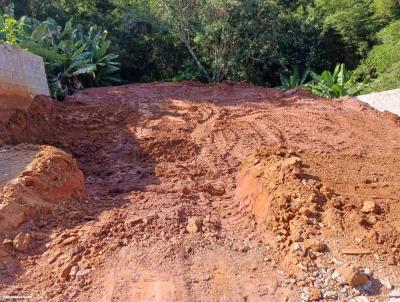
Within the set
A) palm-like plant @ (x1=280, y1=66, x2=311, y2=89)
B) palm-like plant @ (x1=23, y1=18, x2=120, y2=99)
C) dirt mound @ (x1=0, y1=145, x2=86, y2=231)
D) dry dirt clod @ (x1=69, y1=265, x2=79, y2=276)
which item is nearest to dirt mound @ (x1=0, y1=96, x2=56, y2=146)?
dirt mound @ (x1=0, y1=145, x2=86, y2=231)

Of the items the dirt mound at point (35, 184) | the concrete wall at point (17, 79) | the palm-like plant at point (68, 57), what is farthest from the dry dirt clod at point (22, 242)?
the palm-like plant at point (68, 57)

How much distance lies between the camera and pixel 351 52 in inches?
645

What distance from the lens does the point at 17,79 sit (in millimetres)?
7730

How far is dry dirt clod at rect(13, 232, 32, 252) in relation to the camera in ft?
13.3

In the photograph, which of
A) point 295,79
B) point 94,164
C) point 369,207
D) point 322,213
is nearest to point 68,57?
point 94,164

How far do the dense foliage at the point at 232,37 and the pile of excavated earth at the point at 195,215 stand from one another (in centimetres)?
604

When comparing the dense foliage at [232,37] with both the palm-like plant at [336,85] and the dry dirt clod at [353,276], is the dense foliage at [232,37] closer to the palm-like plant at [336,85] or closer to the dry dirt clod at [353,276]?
the palm-like plant at [336,85]

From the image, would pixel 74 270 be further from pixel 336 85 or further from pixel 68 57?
pixel 336 85

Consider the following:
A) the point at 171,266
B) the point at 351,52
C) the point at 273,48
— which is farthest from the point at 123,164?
the point at 351,52

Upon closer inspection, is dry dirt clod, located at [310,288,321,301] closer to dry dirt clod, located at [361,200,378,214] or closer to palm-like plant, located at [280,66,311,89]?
dry dirt clod, located at [361,200,378,214]

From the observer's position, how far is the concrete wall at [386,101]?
9870 millimetres

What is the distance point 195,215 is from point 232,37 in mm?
10432

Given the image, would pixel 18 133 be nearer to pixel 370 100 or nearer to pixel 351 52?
pixel 370 100

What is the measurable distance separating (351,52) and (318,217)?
13.1 m
